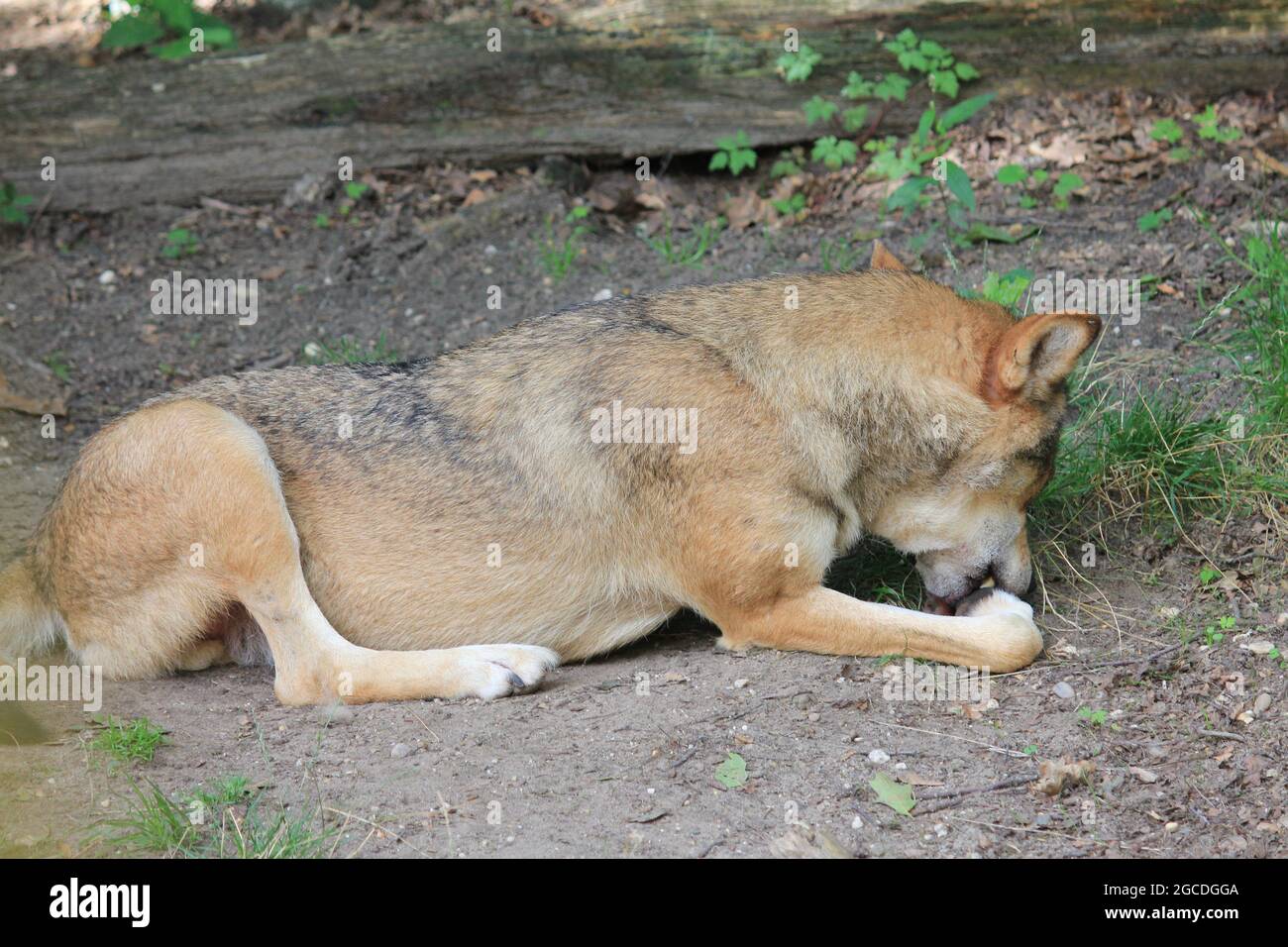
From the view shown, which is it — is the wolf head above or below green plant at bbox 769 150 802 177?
below

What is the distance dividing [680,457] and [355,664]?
5.29 ft

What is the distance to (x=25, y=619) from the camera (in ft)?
18.7

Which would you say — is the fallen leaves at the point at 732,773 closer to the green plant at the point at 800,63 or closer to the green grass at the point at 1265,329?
the green grass at the point at 1265,329

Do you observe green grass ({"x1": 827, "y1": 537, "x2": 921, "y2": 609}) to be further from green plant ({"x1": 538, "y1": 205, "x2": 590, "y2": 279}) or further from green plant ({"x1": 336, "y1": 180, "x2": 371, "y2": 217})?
green plant ({"x1": 336, "y1": 180, "x2": 371, "y2": 217})

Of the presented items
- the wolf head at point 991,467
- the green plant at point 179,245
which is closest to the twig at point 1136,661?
the wolf head at point 991,467

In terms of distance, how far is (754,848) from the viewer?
407 cm

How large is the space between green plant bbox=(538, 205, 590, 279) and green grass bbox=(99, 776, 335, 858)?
4945 mm

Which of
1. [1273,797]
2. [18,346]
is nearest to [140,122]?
[18,346]

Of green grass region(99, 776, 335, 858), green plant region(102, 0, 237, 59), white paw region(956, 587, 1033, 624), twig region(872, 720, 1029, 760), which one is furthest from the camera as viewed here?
green plant region(102, 0, 237, 59)

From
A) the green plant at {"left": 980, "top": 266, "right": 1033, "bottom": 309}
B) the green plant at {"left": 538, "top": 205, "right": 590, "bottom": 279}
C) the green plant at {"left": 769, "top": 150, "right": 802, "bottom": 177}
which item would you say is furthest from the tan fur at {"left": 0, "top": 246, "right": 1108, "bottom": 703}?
the green plant at {"left": 769, "top": 150, "right": 802, "bottom": 177}

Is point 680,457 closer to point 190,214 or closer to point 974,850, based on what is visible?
point 974,850

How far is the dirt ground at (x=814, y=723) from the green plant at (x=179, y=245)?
A: 3.79 feet

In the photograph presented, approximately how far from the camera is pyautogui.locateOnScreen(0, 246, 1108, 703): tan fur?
5.23m

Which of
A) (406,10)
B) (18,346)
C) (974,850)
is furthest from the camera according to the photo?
(406,10)
